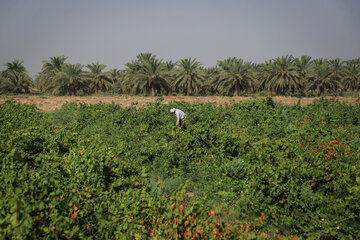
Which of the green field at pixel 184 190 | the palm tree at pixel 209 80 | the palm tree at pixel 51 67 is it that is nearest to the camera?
the green field at pixel 184 190

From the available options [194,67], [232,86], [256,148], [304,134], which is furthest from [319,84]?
[256,148]

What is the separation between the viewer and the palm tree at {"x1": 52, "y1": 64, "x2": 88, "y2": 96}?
24922 mm

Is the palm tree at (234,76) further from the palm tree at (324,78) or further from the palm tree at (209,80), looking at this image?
the palm tree at (324,78)

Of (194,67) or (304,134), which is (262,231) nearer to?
(304,134)

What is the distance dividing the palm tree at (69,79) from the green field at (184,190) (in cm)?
2108

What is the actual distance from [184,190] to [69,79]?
24915mm

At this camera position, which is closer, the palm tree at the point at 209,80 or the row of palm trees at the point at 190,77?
the row of palm trees at the point at 190,77

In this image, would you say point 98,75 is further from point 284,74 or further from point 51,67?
point 284,74

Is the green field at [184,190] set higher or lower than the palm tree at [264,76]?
lower

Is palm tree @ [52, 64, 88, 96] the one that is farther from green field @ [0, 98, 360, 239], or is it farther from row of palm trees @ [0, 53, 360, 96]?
green field @ [0, 98, 360, 239]

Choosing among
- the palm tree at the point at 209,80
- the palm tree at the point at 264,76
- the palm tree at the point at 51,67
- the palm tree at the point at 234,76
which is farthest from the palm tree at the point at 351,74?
the palm tree at the point at 51,67

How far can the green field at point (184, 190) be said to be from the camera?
10.4 feet

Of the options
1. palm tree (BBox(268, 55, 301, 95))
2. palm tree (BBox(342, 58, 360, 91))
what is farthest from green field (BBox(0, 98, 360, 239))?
palm tree (BBox(342, 58, 360, 91))

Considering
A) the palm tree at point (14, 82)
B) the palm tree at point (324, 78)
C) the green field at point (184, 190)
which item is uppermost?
the palm tree at point (324, 78)
